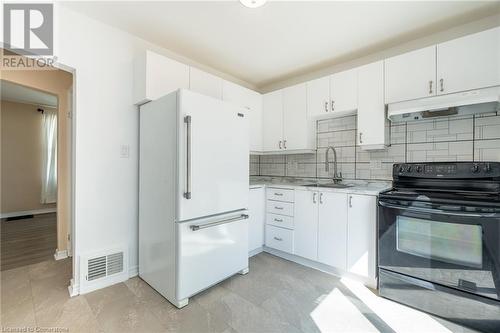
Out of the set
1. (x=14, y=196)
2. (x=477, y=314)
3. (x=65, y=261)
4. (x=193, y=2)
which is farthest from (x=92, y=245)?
(x=14, y=196)

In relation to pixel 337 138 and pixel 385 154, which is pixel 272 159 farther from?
pixel 385 154

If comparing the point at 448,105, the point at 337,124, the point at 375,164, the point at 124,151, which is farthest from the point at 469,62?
the point at 124,151

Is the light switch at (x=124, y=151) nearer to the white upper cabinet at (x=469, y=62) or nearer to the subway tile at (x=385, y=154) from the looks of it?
the subway tile at (x=385, y=154)

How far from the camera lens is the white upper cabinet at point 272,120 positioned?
3145 mm

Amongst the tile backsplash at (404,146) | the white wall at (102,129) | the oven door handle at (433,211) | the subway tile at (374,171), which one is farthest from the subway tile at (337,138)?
the white wall at (102,129)

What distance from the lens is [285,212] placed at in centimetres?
268

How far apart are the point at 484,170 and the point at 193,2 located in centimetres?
278

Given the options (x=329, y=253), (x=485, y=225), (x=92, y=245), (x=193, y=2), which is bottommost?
(x=329, y=253)

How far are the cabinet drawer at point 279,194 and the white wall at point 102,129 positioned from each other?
1.53 m

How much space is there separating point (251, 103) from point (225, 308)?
8.16ft

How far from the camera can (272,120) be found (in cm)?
324

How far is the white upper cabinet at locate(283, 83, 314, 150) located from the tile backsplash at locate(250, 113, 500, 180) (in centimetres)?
28

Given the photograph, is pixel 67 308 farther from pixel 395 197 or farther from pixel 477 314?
pixel 477 314

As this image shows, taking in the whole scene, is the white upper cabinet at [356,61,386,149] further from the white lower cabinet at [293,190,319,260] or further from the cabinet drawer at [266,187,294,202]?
the cabinet drawer at [266,187,294,202]
